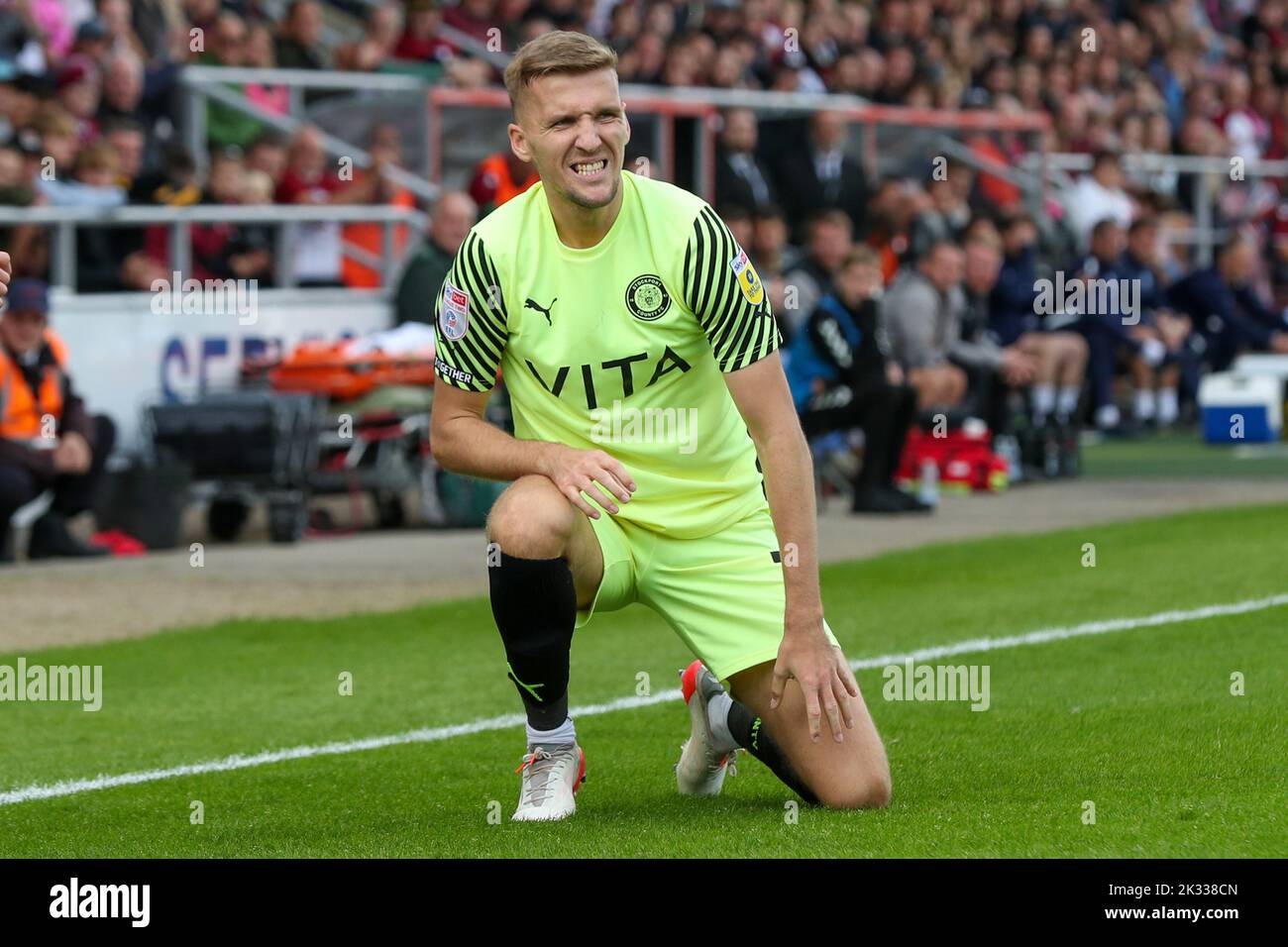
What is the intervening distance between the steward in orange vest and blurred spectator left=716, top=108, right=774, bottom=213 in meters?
6.69

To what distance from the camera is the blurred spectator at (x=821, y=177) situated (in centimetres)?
1881

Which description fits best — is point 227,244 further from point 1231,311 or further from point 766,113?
point 1231,311

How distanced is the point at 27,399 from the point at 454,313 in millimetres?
7135

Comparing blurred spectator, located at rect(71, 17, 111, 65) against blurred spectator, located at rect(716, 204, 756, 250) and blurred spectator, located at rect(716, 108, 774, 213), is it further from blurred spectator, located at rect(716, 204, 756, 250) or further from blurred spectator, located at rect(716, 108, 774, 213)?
blurred spectator, located at rect(716, 108, 774, 213)

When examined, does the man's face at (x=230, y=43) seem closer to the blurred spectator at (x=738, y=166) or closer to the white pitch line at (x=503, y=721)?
the blurred spectator at (x=738, y=166)

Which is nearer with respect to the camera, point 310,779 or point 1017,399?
point 310,779

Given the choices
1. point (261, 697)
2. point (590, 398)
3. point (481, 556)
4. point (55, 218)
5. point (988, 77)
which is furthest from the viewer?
point (988, 77)

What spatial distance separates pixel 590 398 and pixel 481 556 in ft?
22.1

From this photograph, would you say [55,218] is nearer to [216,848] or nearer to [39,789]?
[39,789]

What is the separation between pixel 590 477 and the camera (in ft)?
18.8

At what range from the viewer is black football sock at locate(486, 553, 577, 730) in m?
5.85

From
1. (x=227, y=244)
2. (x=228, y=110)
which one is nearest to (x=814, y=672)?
(x=227, y=244)

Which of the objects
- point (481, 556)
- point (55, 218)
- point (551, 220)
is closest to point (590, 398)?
point (551, 220)

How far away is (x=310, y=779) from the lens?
6.89m
